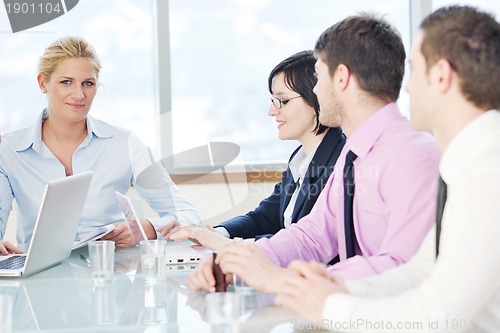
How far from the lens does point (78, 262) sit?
2.37m

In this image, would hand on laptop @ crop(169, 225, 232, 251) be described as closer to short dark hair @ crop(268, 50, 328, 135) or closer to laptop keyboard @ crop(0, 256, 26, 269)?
laptop keyboard @ crop(0, 256, 26, 269)

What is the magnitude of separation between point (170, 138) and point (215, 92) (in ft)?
1.45

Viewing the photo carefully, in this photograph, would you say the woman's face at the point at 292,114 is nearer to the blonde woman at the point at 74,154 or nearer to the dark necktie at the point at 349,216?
the blonde woman at the point at 74,154

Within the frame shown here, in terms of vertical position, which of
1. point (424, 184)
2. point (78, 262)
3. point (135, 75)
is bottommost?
point (78, 262)

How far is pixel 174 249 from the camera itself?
2479 mm

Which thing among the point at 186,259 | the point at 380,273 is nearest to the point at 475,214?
the point at 380,273

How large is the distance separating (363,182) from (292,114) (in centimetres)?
97

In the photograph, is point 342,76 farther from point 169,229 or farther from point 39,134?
point 39,134

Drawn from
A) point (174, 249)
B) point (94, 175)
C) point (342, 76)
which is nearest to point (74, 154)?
point (94, 175)

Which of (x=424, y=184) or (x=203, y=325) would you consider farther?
(x=424, y=184)

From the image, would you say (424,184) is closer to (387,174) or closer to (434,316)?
(387,174)

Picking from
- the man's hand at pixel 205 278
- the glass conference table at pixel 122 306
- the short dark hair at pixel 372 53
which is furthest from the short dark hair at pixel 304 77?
the man's hand at pixel 205 278

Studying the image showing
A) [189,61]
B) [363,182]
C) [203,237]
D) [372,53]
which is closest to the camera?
[363,182]

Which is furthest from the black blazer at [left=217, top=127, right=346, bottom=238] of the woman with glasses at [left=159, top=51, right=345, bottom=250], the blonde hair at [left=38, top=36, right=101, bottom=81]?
the blonde hair at [left=38, top=36, right=101, bottom=81]
